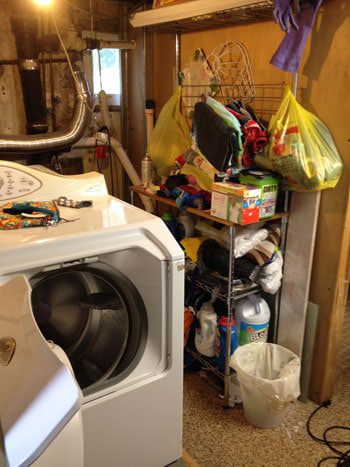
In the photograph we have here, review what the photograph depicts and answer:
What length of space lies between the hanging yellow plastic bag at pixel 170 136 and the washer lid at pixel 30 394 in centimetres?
153

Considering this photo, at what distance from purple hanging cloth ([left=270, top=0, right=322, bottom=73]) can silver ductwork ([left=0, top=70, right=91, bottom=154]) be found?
1270mm

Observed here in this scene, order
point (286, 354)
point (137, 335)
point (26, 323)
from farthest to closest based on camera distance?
1. point (286, 354)
2. point (137, 335)
3. point (26, 323)

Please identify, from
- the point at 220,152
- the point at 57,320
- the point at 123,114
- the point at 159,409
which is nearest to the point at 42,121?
the point at 123,114

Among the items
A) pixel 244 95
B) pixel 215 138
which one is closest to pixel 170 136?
pixel 244 95

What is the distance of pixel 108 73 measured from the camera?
9.37 feet

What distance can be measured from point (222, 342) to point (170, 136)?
3.56ft

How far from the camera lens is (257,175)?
1721mm

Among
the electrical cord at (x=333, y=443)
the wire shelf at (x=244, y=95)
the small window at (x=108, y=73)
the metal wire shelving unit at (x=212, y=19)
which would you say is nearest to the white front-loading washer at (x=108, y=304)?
the electrical cord at (x=333, y=443)

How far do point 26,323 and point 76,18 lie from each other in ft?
7.86

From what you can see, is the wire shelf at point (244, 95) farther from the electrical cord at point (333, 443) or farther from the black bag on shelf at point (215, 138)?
the electrical cord at point (333, 443)

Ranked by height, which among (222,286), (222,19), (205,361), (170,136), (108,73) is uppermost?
(222,19)

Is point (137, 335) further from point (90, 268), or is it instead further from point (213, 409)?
point (213, 409)

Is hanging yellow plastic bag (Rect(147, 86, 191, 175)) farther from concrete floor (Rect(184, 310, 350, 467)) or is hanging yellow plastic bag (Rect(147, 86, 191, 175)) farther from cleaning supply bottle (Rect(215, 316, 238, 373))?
concrete floor (Rect(184, 310, 350, 467))

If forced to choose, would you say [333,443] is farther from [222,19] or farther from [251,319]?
[222,19]
